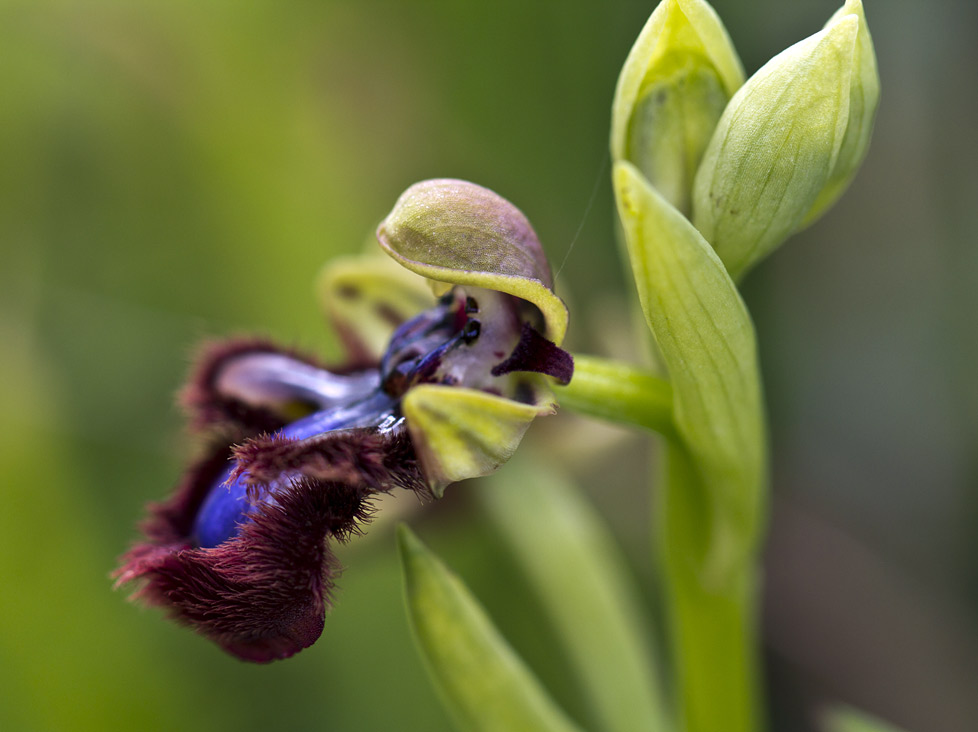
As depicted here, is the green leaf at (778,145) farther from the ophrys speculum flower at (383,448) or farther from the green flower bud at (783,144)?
the ophrys speculum flower at (383,448)

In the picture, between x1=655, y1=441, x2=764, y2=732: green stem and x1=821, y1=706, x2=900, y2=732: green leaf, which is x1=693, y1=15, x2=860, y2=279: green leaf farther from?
x1=821, y1=706, x2=900, y2=732: green leaf

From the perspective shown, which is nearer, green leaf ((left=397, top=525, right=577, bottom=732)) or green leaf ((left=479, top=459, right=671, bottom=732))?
green leaf ((left=397, top=525, right=577, bottom=732))

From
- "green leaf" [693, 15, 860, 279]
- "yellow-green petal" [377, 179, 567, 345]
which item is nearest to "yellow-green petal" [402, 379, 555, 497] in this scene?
"yellow-green petal" [377, 179, 567, 345]

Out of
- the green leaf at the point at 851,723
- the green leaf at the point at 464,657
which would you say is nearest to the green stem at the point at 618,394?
the green leaf at the point at 464,657

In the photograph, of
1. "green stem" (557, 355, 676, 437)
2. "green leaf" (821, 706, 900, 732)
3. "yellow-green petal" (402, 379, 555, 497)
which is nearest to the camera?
"yellow-green petal" (402, 379, 555, 497)

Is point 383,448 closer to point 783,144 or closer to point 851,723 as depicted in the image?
point 783,144

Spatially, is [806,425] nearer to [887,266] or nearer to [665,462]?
[887,266]
